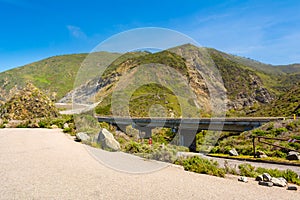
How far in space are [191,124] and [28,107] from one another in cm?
1671

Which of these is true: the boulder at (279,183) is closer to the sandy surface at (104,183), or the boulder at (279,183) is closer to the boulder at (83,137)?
the sandy surface at (104,183)

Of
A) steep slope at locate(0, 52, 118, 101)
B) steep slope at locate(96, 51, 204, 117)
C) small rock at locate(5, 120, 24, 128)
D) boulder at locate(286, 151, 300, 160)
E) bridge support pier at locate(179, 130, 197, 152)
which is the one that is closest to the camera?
steep slope at locate(96, 51, 204, 117)

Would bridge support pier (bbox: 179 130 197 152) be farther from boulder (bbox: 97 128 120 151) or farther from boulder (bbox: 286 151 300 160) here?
boulder (bbox: 97 128 120 151)

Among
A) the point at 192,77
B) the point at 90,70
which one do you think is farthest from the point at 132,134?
the point at 90,70

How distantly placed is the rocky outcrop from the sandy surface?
16.9 metres

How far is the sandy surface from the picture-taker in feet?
16.2

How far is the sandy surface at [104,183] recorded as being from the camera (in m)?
4.94

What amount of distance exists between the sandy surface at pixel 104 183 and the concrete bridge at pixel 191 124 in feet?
32.4

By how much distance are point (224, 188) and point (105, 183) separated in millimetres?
2895

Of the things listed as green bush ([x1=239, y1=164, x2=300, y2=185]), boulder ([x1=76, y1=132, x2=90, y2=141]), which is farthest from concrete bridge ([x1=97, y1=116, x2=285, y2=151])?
green bush ([x1=239, y1=164, x2=300, y2=185])

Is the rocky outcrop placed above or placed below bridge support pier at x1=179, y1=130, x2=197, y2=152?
above

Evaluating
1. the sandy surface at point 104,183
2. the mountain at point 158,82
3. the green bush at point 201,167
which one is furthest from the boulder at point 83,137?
the green bush at point 201,167

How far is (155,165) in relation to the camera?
25.4ft

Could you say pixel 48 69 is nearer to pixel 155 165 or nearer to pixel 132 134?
pixel 132 134
